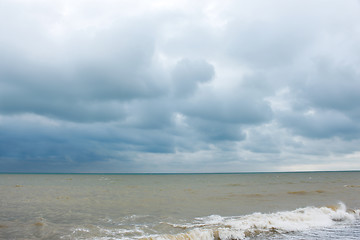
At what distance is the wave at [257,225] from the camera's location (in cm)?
1184

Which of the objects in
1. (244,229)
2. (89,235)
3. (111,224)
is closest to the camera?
(89,235)

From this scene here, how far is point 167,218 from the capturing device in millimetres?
16141

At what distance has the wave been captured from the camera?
11836 millimetres

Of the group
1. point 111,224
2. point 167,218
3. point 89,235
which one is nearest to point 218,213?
point 167,218

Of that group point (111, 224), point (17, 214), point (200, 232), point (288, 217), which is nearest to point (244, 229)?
point (200, 232)

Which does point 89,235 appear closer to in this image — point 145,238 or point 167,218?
point 145,238

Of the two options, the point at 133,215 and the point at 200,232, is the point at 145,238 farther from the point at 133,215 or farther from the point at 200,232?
the point at 133,215

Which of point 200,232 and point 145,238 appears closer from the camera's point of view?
point 145,238

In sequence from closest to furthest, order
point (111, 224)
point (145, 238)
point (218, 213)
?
point (145, 238), point (111, 224), point (218, 213)

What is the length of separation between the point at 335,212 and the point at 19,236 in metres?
19.2

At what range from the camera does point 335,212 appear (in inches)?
689

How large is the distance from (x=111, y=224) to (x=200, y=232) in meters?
5.41

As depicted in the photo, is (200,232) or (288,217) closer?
(200,232)

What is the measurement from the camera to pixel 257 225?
13.5 m
